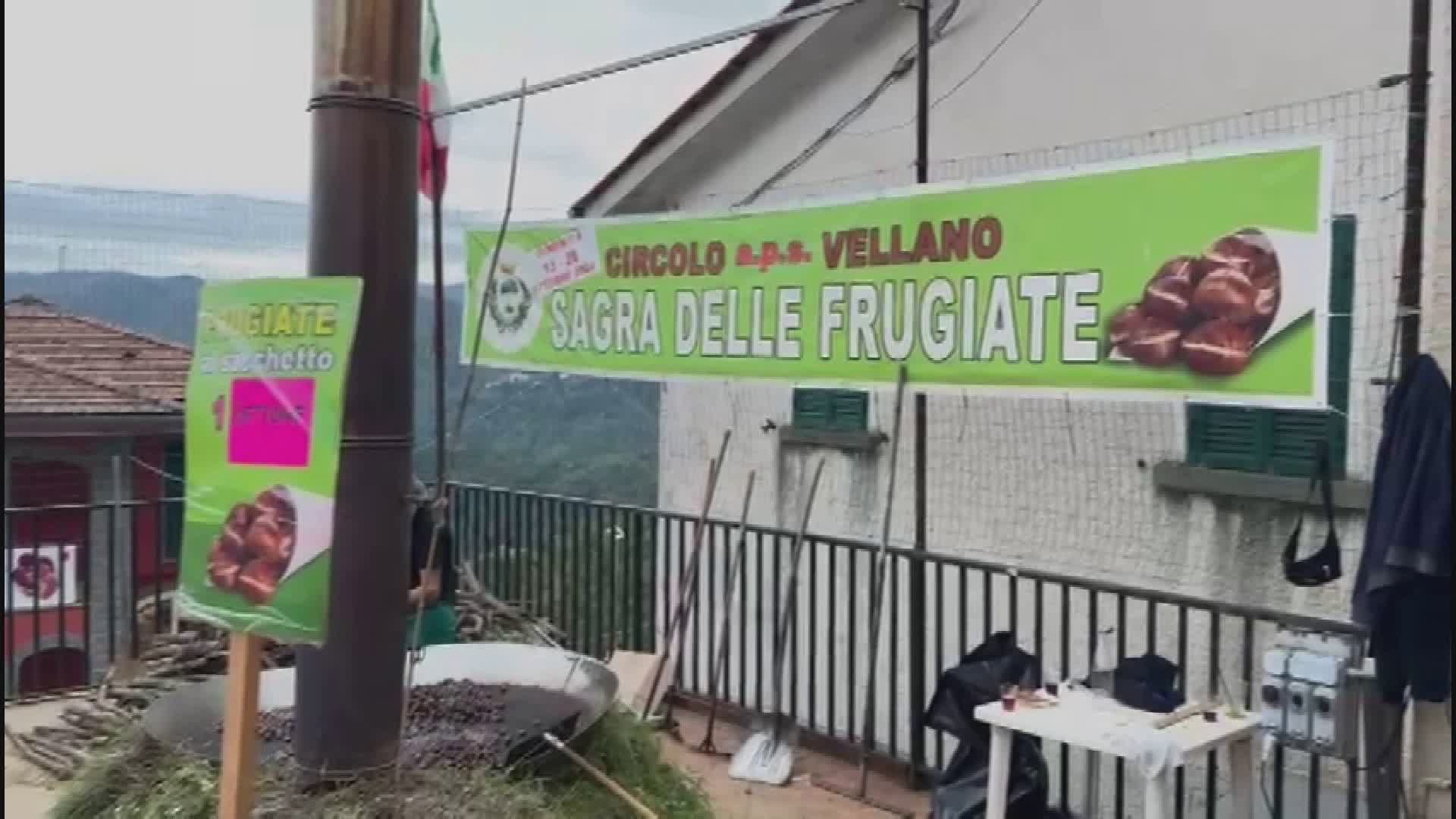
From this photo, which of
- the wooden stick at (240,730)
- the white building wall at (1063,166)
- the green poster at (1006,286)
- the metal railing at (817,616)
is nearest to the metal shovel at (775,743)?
the metal railing at (817,616)

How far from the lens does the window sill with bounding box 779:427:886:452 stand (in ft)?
25.6

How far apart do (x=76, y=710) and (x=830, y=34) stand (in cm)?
582

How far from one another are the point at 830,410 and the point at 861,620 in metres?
1.36

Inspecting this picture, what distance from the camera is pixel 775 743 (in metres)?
6.11

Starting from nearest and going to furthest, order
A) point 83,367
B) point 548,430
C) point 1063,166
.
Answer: point 1063,166 → point 548,430 → point 83,367

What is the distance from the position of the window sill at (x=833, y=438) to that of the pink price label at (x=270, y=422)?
5.05m

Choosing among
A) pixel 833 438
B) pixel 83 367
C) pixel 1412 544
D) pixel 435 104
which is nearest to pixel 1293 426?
pixel 1412 544

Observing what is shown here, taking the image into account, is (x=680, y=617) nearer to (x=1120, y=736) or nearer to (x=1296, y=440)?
(x=1296, y=440)

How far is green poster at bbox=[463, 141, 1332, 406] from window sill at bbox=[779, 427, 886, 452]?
1.72 meters

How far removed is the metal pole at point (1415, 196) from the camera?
3.97 metres

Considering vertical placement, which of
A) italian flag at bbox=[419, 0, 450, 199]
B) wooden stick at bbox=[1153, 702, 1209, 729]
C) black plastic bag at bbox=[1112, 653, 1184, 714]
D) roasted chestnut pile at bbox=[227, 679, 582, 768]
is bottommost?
roasted chestnut pile at bbox=[227, 679, 582, 768]

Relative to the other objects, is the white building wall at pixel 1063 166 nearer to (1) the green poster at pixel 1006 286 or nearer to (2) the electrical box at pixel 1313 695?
(1) the green poster at pixel 1006 286

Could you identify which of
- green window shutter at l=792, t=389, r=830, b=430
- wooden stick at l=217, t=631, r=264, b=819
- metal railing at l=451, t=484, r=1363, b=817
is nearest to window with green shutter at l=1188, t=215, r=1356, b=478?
metal railing at l=451, t=484, r=1363, b=817

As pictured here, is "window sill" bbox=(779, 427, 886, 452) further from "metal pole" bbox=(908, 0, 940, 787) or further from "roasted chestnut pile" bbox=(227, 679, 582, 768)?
"roasted chestnut pile" bbox=(227, 679, 582, 768)
